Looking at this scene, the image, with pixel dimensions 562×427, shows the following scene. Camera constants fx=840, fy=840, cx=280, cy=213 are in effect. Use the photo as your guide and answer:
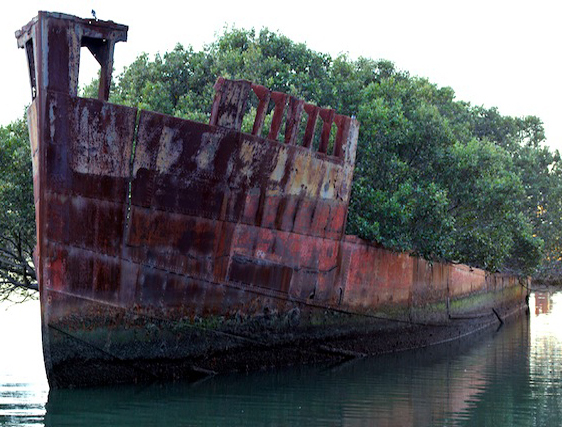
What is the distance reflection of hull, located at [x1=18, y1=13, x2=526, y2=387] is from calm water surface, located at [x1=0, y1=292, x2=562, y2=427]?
0.53 meters

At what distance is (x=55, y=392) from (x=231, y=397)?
7.67ft

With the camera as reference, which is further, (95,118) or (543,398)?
(543,398)

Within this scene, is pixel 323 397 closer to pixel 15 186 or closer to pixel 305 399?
pixel 305 399

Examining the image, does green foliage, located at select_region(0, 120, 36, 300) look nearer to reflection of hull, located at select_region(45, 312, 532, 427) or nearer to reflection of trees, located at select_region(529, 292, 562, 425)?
reflection of hull, located at select_region(45, 312, 532, 427)

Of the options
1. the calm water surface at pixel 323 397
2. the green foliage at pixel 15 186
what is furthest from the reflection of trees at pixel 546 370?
the green foliage at pixel 15 186

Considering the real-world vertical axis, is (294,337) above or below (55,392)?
above

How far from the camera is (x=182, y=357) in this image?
1220 cm

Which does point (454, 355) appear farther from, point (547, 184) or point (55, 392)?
point (547, 184)

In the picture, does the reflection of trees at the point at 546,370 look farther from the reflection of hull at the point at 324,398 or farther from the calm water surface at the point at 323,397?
the reflection of hull at the point at 324,398

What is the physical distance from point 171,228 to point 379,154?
7.38 m

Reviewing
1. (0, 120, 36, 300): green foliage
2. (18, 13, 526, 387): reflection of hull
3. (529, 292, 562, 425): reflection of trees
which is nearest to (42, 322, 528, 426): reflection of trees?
(18, 13, 526, 387): reflection of hull

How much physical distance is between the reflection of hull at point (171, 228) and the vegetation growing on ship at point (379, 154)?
115 inches

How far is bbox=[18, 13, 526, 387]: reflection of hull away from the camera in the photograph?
36.9 feet

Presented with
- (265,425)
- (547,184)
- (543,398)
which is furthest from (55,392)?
(547,184)
